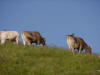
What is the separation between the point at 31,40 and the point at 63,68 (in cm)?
819

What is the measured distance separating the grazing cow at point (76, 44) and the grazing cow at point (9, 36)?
4656 millimetres

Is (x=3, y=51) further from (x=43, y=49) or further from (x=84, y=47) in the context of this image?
(x=84, y=47)

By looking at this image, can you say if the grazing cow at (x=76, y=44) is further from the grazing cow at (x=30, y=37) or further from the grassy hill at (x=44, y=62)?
the grazing cow at (x=30, y=37)

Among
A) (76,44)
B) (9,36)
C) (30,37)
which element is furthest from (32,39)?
(76,44)

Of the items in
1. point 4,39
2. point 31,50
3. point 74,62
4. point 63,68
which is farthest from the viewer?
point 4,39

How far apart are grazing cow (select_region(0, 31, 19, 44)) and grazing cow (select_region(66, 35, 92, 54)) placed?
4.66 m

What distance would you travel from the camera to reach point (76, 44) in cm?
2623

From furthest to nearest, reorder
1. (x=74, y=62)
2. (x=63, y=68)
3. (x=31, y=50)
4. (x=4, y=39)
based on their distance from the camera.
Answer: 1. (x=4, y=39)
2. (x=31, y=50)
3. (x=74, y=62)
4. (x=63, y=68)

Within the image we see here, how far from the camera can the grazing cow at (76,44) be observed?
2567cm

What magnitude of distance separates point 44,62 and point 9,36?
713 cm

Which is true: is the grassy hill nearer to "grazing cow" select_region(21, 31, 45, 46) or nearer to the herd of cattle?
the herd of cattle

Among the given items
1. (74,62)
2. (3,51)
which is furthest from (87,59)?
(3,51)

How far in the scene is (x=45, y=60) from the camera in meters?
20.8

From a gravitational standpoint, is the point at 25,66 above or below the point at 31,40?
below
